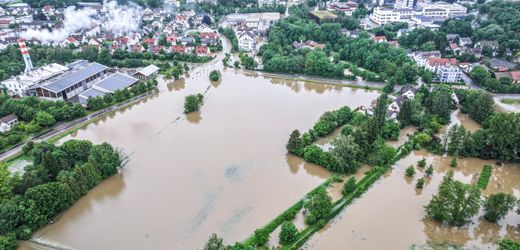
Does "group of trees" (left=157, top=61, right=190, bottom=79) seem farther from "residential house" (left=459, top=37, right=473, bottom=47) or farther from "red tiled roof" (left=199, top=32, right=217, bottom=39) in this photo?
"residential house" (left=459, top=37, right=473, bottom=47)

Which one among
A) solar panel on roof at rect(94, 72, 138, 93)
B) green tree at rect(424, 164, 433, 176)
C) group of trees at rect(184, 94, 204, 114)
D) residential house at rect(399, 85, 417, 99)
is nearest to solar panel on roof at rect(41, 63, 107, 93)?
solar panel on roof at rect(94, 72, 138, 93)

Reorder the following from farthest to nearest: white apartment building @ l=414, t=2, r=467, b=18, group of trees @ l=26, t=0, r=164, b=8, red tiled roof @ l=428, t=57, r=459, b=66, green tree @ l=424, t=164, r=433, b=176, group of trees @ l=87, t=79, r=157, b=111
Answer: group of trees @ l=26, t=0, r=164, b=8, white apartment building @ l=414, t=2, r=467, b=18, red tiled roof @ l=428, t=57, r=459, b=66, group of trees @ l=87, t=79, r=157, b=111, green tree @ l=424, t=164, r=433, b=176

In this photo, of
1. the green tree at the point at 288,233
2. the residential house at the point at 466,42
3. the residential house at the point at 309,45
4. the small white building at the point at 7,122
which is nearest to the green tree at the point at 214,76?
the residential house at the point at 309,45

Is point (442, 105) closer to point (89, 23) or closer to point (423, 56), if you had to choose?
point (423, 56)

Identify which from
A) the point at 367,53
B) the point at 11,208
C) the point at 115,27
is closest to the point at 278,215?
the point at 11,208

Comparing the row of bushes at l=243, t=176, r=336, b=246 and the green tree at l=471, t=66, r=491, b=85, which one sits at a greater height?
the green tree at l=471, t=66, r=491, b=85

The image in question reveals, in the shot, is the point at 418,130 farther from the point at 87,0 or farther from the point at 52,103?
the point at 87,0
